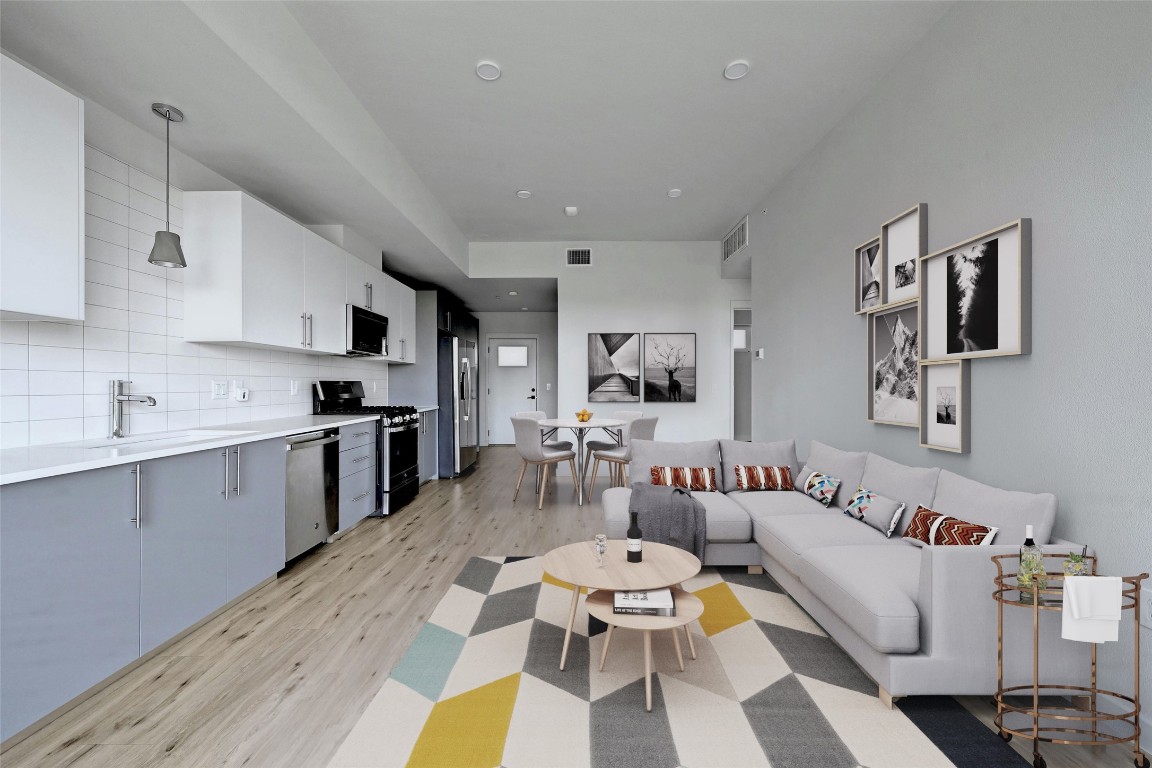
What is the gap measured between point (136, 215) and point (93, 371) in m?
0.87

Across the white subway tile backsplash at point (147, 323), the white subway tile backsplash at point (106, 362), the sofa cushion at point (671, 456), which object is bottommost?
the sofa cushion at point (671, 456)

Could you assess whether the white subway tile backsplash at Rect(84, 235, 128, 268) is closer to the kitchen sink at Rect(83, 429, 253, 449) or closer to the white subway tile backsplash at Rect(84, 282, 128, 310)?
the white subway tile backsplash at Rect(84, 282, 128, 310)

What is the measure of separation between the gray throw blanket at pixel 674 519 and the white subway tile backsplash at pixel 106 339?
9.33 feet

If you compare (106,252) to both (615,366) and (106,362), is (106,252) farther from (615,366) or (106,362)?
(615,366)

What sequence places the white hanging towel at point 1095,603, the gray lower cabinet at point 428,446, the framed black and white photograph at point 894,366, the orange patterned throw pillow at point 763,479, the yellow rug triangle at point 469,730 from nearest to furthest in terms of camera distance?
1. the white hanging towel at point 1095,603
2. the yellow rug triangle at point 469,730
3. the framed black and white photograph at point 894,366
4. the orange patterned throw pillow at point 763,479
5. the gray lower cabinet at point 428,446

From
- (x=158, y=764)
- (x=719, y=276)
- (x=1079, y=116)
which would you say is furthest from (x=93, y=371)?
(x=719, y=276)

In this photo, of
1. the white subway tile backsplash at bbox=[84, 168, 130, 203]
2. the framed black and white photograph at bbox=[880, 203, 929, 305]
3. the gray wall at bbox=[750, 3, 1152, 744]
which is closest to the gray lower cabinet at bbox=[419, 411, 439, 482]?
the white subway tile backsplash at bbox=[84, 168, 130, 203]

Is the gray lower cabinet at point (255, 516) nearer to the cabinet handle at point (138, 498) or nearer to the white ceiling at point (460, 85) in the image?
the cabinet handle at point (138, 498)

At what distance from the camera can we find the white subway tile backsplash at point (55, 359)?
2.16 m

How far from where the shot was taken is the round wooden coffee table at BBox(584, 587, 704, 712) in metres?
1.80

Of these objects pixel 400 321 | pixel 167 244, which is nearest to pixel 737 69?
pixel 167 244

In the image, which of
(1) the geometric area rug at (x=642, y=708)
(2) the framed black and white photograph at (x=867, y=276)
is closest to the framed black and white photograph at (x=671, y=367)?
(2) the framed black and white photograph at (x=867, y=276)

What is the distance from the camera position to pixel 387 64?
2.81 meters

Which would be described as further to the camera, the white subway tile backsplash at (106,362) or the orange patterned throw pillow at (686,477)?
the orange patterned throw pillow at (686,477)
